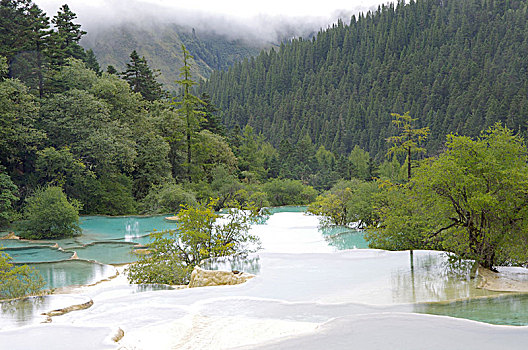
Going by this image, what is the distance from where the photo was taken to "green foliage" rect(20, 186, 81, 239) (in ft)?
56.9

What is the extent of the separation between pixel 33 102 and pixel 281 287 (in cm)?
1908

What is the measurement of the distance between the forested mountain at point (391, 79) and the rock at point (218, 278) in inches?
2577

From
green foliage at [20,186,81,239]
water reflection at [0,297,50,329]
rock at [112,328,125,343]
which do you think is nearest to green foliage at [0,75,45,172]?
green foliage at [20,186,81,239]

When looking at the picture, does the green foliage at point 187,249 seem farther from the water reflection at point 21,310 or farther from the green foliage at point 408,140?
the green foliage at point 408,140

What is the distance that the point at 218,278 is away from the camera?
8828mm

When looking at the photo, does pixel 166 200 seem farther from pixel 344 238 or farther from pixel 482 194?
pixel 482 194

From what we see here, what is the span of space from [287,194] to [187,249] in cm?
2275

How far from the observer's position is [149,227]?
804 inches

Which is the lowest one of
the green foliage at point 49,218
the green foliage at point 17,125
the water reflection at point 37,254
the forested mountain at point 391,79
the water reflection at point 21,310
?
the water reflection at point 37,254

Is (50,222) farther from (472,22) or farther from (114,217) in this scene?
(472,22)

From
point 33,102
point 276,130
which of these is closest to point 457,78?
point 276,130

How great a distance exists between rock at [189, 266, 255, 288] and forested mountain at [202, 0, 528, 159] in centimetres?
6546

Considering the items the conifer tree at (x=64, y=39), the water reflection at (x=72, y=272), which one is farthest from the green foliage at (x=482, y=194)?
the conifer tree at (x=64, y=39)

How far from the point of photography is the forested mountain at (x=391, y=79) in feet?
253
